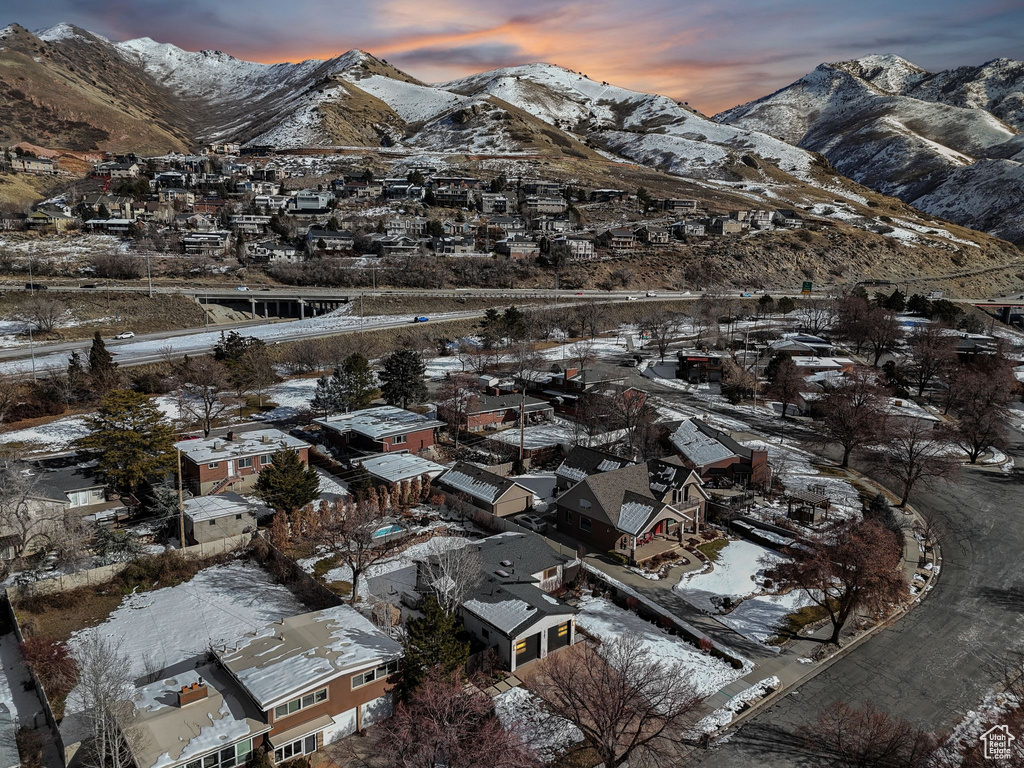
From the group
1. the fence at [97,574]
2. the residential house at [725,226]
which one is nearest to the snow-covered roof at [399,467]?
the fence at [97,574]

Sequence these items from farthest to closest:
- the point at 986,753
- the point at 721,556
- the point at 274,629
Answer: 1. the point at 721,556
2. the point at 274,629
3. the point at 986,753

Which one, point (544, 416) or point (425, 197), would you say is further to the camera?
point (425, 197)

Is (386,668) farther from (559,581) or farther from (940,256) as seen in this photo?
(940,256)

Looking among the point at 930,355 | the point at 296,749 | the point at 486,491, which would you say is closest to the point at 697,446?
the point at 486,491

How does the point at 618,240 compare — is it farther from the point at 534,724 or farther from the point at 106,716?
the point at 106,716

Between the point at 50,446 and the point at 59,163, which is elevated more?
the point at 59,163

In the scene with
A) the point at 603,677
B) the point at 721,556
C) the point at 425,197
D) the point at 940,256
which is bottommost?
the point at 721,556

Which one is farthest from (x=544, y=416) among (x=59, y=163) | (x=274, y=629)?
(x=59, y=163)
